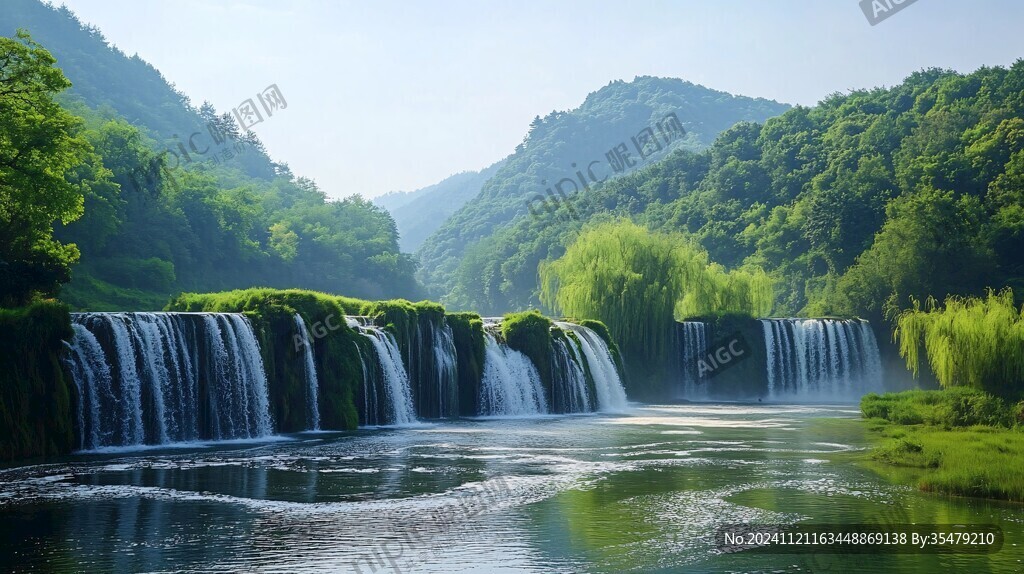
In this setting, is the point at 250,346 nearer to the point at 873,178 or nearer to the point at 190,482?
the point at 190,482

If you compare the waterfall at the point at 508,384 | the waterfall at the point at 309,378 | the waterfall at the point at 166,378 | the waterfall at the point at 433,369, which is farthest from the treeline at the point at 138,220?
the waterfall at the point at 508,384

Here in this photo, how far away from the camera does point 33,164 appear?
93.7 feet

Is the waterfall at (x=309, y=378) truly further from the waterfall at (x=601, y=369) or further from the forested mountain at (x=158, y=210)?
the waterfall at (x=601, y=369)

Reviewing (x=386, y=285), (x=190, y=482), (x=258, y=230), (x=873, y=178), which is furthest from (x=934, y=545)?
(x=386, y=285)

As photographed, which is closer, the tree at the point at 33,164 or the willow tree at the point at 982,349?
the tree at the point at 33,164

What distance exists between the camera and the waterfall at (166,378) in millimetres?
25234

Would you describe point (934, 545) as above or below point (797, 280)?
below

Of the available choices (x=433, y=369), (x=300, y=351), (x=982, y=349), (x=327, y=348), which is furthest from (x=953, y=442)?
(x=300, y=351)

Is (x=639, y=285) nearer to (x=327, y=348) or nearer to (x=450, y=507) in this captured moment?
(x=327, y=348)

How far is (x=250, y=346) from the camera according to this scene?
1161 inches

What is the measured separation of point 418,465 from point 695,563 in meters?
10.3

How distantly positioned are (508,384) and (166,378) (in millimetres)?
15370

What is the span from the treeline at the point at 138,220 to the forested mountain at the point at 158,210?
0.33 ft

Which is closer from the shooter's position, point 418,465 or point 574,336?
point 418,465
